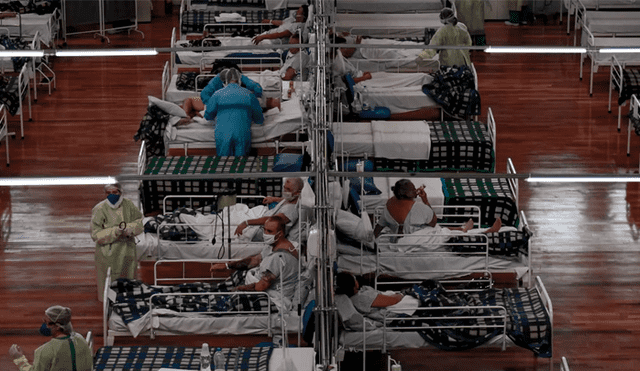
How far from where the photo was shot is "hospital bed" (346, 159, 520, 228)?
9836mm

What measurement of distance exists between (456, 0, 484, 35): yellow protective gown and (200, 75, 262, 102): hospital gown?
528 centimetres

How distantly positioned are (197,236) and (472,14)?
7618 millimetres

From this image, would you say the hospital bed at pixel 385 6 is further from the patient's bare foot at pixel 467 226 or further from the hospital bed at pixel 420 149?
the patient's bare foot at pixel 467 226

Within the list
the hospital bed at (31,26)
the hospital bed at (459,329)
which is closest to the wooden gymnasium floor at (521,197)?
the hospital bed at (459,329)

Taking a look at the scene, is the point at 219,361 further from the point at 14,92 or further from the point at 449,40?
the point at 449,40

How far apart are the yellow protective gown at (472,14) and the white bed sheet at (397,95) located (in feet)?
11.0

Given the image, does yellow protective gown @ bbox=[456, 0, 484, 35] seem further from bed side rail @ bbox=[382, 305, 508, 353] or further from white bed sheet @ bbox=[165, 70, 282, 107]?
bed side rail @ bbox=[382, 305, 508, 353]

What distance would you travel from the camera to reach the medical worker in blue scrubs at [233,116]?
10.7m

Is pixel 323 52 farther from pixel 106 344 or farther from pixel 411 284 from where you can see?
pixel 106 344

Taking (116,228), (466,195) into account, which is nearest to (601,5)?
(466,195)

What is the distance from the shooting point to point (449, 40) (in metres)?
13.2

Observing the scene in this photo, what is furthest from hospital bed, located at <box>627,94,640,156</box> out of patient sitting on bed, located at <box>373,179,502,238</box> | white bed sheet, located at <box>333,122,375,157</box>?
patient sitting on bed, located at <box>373,179,502,238</box>

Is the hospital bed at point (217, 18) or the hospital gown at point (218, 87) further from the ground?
the hospital bed at point (217, 18)

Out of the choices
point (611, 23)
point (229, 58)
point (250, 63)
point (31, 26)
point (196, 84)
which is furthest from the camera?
point (611, 23)
